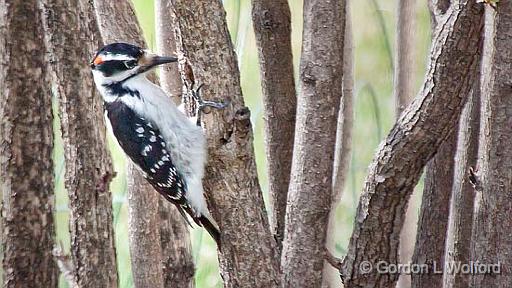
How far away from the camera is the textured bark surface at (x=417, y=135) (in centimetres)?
171

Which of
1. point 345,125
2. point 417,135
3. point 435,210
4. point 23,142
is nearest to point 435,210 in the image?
point 435,210

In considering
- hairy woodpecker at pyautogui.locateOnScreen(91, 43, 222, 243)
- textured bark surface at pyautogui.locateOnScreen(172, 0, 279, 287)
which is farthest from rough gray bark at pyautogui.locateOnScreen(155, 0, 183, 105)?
textured bark surface at pyautogui.locateOnScreen(172, 0, 279, 287)

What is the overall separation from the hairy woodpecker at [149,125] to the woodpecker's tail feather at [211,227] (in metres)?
0.05

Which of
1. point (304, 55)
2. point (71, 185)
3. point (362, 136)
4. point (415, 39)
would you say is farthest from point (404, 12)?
point (71, 185)

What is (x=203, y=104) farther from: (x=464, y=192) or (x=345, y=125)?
(x=345, y=125)

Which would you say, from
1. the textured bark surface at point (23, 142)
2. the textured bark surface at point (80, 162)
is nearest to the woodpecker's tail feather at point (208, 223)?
the textured bark surface at point (80, 162)

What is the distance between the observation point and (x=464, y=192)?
2.22m

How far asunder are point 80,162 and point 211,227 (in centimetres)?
42

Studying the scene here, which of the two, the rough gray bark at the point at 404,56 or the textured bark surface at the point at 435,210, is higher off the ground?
the rough gray bark at the point at 404,56

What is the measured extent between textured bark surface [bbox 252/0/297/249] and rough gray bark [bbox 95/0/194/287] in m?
0.30

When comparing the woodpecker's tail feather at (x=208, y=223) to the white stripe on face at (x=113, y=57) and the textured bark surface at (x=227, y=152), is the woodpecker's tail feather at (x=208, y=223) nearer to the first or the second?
the textured bark surface at (x=227, y=152)

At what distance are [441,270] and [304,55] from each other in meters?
0.83

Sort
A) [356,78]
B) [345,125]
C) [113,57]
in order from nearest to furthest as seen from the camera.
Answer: [113,57]
[345,125]
[356,78]

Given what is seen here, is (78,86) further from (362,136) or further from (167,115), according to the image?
(362,136)
